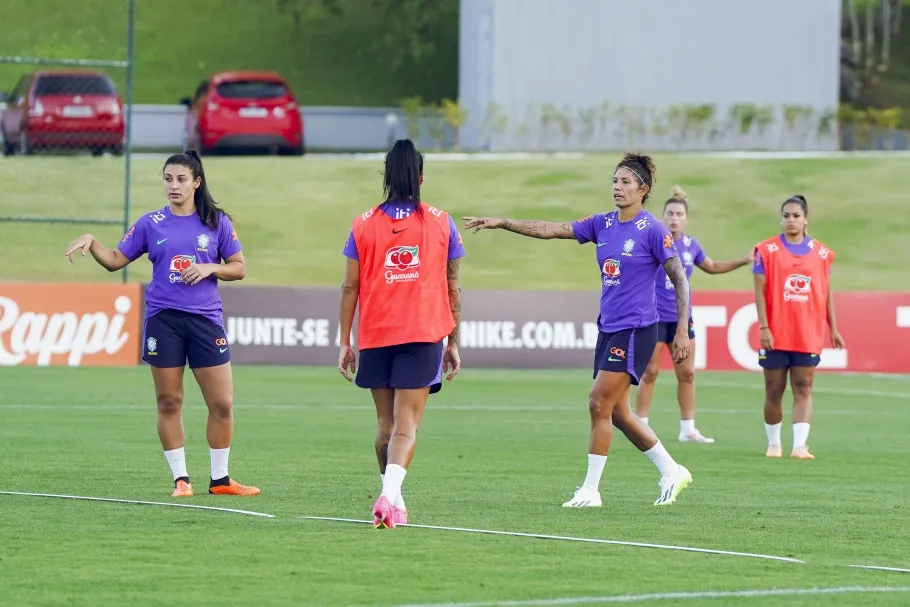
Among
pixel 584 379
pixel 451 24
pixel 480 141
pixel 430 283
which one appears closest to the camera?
pixel 430 283

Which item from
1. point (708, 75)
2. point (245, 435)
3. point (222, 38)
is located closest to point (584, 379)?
point (245, 435)

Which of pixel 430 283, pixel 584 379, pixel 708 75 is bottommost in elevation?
pixel 584 379

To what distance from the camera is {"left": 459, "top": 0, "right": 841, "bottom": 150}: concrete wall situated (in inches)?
1667

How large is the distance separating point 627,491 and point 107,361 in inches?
517

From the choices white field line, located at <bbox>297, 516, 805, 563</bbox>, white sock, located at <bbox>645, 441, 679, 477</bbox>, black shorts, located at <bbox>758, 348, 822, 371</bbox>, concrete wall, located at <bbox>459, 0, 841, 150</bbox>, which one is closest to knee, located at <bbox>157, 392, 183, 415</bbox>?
white field line, located at <bbox>297, 516, 805, 563</bbox>

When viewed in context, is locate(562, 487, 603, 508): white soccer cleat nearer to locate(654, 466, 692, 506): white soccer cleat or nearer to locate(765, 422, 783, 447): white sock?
locate(654, 466, 692, 506): white soccer cleat

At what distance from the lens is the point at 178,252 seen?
1096 cm

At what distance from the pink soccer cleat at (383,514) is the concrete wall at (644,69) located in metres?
32.8

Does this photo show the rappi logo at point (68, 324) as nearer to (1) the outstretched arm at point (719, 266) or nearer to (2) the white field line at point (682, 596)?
(1) the outstretched arm at point (719, 266)

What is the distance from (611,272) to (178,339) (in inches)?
104

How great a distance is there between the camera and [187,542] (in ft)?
29.8

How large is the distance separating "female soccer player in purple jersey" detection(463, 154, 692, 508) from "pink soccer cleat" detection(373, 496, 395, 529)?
1.65 meters

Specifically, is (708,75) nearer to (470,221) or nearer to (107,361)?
(107,361)

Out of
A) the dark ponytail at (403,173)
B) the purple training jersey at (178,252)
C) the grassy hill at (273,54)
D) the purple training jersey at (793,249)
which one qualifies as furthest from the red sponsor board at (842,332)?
the grassy hill at (273,54)
